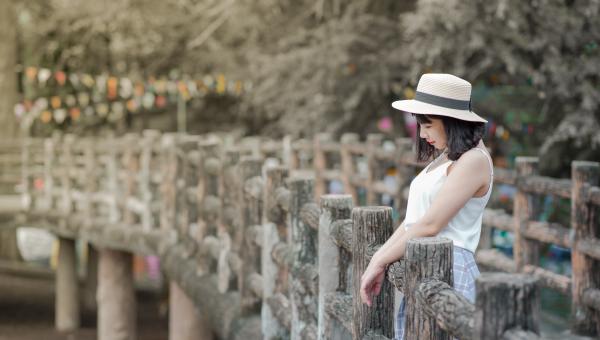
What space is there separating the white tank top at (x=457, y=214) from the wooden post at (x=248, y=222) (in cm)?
312

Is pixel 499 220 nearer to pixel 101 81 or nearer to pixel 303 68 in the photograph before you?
pixel 303 68

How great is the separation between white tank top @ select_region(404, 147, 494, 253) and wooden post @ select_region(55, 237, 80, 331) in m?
12.0

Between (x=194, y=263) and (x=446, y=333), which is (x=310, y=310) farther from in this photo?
(x=194, y=263)

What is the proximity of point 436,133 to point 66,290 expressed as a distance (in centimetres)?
1218

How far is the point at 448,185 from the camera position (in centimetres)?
371

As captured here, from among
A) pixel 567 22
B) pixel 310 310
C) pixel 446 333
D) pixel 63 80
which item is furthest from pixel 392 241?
pixel 63 80

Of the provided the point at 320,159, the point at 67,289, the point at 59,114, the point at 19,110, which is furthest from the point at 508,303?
the point at 59,114

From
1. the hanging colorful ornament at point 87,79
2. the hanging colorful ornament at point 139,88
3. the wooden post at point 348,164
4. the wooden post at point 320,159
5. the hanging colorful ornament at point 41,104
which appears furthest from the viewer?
the hanging colorful ornament at point 41,104

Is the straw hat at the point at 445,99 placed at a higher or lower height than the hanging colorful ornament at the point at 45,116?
higher

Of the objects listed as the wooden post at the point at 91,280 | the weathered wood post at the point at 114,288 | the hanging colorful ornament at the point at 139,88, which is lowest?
the wooden post at the point at 91,280

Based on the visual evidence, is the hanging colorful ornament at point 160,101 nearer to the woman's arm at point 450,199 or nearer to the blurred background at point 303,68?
the blurred background at point 303,68

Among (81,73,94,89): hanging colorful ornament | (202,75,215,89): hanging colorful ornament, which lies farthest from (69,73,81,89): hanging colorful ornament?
(202,75,215,89): hanging colorful ornament

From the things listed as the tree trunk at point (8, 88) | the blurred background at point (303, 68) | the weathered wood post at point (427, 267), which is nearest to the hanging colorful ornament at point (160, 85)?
the blurred background at point (303, 68)

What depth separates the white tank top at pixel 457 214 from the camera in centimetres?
385
